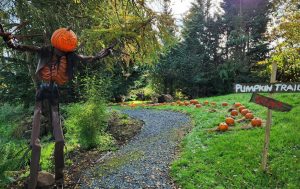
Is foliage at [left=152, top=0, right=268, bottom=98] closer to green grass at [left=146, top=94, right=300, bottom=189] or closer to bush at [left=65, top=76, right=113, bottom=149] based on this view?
green grass at [left=146, top=94, right=300, bottom=189]

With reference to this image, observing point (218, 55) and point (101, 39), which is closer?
point (101, 39)

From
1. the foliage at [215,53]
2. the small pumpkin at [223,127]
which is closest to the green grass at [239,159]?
the small pumpkin at [223,127]

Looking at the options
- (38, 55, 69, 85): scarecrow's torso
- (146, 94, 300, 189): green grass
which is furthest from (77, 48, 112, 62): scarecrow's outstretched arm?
(146, 94, 300, 189): green grass

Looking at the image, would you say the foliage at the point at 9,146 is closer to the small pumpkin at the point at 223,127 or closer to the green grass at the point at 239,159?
the green grass at the point at 239,159

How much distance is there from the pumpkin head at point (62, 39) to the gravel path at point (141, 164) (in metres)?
2.51

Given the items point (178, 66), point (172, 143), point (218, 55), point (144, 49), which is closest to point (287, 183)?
point (172, 143)

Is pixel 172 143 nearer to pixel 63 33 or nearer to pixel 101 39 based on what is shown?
pixel 101 39

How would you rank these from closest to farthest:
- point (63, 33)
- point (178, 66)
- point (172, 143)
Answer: point (63, 33)
point (172, 143)
point (178, 66)

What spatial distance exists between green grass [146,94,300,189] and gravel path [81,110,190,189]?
Answer: 30cm

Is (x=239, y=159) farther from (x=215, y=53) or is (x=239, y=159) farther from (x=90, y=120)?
(x=215, y=53)

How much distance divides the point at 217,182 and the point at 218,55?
18467 mm

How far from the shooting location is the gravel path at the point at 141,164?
5023mm

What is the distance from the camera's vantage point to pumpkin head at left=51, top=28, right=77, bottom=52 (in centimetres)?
356

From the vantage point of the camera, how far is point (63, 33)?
357 centimetres
